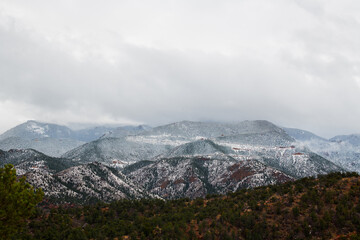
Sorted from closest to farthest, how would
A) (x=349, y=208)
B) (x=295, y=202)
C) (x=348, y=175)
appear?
(x=349, y=208), (x=295, y=202), (x=348, y=175)

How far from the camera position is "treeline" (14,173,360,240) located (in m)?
49.1

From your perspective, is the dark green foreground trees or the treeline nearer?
the dark green foreground trees

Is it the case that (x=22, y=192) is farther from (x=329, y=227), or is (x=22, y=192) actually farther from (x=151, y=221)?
(x=329, y=227)

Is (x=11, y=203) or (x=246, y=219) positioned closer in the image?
(x=11, y=203)

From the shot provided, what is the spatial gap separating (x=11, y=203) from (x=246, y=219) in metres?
42.9

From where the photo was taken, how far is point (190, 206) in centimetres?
7331

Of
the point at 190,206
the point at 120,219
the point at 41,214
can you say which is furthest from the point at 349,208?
the point at 41,214

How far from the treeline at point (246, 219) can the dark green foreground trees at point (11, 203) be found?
14739 mm

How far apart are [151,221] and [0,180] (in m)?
32.5

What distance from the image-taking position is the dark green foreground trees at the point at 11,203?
43.8m

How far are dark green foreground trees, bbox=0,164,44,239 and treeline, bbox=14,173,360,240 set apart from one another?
580 inches

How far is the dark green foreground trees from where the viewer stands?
43.8m

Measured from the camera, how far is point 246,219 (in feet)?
179

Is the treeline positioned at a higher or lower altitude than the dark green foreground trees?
lower
